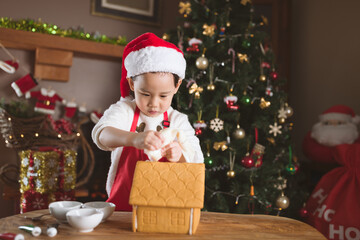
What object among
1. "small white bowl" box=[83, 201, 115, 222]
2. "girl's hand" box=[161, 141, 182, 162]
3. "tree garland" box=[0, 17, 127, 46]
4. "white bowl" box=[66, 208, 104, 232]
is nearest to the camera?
"white bowl" box=[66, 208, 104, 232]

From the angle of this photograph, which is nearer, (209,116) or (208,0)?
(209,116)

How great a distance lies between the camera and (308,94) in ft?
9.92

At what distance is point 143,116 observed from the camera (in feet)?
4.18

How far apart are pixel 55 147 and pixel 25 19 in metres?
1.06

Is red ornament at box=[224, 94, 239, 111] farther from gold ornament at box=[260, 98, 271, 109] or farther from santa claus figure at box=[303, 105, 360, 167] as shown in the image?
santa claus figure at box=[303, 105, 360, 167]

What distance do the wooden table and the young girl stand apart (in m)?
0.23

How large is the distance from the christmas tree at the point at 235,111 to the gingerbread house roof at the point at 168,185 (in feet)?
3.65

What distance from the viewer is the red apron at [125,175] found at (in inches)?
49.2

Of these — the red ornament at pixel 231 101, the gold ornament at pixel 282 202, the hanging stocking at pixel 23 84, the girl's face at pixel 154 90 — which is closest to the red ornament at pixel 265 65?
the red ornament at pixel 231 101

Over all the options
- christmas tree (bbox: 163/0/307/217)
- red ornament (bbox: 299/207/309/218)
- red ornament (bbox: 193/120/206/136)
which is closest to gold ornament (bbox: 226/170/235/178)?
christmas tree (bbox: 163/0/307/217)

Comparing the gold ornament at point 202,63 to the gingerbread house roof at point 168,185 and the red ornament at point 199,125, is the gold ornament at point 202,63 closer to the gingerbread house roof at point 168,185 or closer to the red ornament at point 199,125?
the red ornament at point 199,125

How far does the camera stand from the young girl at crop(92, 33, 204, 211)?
1078mm

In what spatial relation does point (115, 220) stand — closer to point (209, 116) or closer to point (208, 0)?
point (209, 116)

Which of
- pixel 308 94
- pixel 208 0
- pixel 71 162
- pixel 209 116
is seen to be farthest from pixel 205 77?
pixel 308 94
